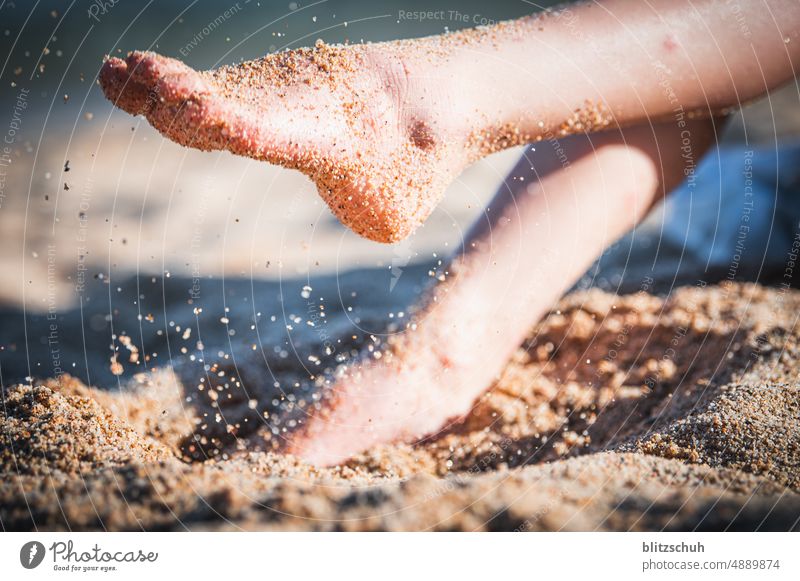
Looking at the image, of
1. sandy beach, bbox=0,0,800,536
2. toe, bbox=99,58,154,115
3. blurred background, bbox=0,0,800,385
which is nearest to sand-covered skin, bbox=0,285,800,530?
sandy beach, bbox=0,0,800,536

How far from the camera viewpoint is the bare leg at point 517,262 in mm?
698

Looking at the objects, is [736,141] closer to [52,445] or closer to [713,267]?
[713,267]

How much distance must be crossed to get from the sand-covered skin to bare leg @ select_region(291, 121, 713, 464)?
5cm

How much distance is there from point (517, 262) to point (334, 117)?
0.92 ft

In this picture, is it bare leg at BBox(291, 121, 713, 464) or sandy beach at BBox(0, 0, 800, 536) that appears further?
bare leg at BBox(291, 121, 713, 464)

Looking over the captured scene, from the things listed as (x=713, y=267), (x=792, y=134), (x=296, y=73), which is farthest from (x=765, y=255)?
(x=296, y=73)

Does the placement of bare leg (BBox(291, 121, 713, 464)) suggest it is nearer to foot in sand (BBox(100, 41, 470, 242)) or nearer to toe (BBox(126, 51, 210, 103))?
foot in sand (BBox(100, 41, 470, 242))

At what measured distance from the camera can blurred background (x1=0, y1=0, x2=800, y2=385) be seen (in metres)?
0.80

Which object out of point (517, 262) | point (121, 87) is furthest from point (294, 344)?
point (121, 87)

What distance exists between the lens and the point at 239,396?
76 centimetres

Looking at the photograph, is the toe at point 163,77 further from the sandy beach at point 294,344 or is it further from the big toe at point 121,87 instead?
the sandy beach at point 294,344
